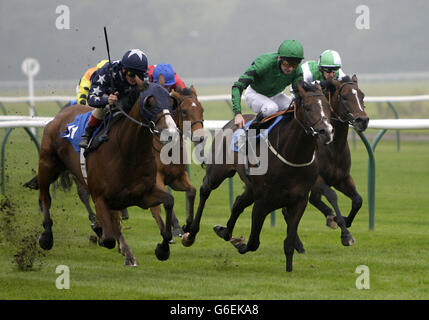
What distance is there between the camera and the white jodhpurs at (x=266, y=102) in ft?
23.2

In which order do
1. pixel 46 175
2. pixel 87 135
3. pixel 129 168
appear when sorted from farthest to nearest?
pixel 46 175 < pixel 87 135 < pixel 129 168

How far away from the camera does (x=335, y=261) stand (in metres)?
7.04

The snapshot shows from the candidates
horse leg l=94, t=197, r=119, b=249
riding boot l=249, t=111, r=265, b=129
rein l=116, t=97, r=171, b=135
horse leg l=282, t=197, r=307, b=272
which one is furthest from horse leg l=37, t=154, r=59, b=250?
horse leg l=282, t=197, r=307, b=272

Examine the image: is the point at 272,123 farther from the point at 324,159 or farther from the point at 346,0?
the point at 346,0

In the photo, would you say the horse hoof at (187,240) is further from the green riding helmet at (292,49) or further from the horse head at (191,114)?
the green riding helmet at (292,49)

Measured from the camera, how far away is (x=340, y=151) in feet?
25.8

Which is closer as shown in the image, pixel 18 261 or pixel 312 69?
pixel 18 261

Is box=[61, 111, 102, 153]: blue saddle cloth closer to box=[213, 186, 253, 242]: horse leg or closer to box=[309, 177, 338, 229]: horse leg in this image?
box=[213, 186, 253, 242]: horse leg

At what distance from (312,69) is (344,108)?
2.30ft

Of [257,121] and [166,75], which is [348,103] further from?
[166,75]

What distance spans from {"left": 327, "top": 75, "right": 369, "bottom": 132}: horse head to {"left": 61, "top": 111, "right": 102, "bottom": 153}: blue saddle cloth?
2151 mm

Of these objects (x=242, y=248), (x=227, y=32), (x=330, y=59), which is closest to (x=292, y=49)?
(x=330, y=59)

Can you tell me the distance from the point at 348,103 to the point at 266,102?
0.80 m

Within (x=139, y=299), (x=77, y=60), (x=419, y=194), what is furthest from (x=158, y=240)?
(x=77, y=60)
